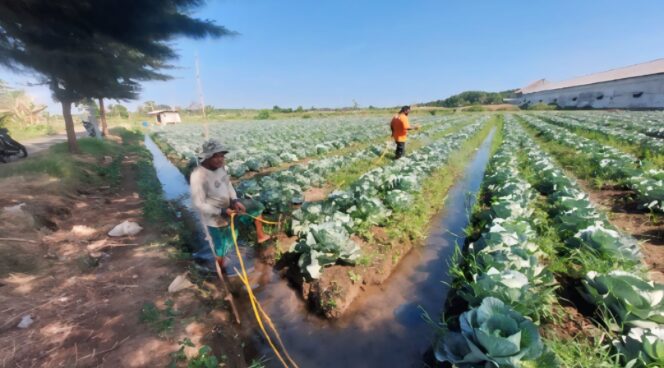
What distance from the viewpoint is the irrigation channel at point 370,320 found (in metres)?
2.68

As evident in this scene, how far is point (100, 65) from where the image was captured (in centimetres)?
786

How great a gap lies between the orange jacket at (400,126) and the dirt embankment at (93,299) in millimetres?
7419

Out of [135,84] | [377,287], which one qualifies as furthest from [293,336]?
[135,84]

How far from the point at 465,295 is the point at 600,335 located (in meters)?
1.00

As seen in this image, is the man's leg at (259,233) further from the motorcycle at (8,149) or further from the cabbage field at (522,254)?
the motorcycle at (8,149)

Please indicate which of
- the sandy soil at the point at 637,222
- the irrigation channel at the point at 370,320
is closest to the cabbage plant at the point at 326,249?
the irrigation channel at the point at 370,320

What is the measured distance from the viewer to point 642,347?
1.80 metres

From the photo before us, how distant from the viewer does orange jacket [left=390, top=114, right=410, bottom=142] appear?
30.9 feet

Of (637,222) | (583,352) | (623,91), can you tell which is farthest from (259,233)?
(623,91)

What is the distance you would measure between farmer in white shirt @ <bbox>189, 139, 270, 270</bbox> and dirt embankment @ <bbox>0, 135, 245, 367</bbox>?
663 mm

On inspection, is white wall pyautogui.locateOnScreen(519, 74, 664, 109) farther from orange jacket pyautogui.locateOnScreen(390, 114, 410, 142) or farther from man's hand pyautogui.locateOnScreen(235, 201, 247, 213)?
man's hand pyautogui.locateOnScreen(235, 201, 247, 213)

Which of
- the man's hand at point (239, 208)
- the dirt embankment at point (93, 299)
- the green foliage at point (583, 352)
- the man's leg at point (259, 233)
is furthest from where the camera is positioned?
the man's leg at point (259, 233)

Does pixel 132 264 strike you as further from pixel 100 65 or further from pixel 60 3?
pixel 100 65

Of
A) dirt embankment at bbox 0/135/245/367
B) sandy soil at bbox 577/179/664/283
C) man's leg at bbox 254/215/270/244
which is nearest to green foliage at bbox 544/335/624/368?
sandy soil at bbox 577/179/664/283
